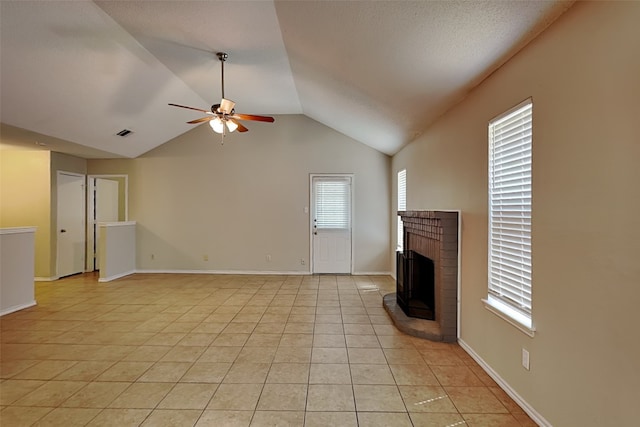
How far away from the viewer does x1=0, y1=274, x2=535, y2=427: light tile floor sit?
1987mm

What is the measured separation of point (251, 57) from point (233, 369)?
356 centimetres

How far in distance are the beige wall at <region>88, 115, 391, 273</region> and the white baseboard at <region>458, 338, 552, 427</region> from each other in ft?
11.7

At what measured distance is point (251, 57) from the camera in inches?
148

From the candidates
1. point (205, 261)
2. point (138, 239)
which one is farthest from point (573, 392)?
point (138, 239)

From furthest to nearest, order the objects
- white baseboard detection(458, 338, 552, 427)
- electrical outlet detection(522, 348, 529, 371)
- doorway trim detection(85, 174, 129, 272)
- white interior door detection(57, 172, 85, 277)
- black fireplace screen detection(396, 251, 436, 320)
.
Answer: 1. doorway trim detection(85, 174, 129, 272)
2. white interior door detection(57, 172, 85, 277)
3. black fireplace screen detection(396, 251, 436, 320)
4. electrical outlet detection(522, 348, 529, 371)
5. white baseboard detection(458, 338, 552, 427)

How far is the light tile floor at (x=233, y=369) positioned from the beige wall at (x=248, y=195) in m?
1.95

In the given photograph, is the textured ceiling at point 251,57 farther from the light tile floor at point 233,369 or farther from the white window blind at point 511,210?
the light tile floor at point 233,369

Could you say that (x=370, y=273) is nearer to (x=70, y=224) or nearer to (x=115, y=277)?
(x=115, y=277)

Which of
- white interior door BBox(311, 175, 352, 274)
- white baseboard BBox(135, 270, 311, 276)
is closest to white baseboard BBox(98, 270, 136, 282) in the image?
white baseboard BBox(135, 270, 311, 276)

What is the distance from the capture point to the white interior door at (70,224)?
584 cm

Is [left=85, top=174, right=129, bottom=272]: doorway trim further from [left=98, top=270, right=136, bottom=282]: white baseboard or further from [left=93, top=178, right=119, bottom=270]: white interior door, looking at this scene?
[left=98, top=270, right=136, bottom=282]: white baseboard

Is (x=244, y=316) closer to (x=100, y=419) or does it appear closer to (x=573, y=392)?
(x=100, y=419)

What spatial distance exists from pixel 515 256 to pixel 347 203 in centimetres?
419

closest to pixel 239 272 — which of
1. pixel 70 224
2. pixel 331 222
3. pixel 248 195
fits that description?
pixel 248 195
